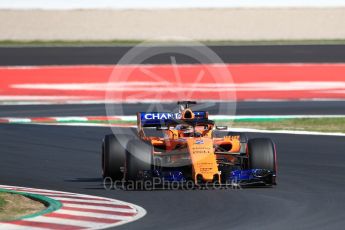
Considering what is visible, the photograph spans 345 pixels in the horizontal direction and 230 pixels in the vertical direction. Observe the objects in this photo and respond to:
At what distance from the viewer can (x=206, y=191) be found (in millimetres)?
14680

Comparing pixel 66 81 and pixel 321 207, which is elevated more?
pixel 66 81

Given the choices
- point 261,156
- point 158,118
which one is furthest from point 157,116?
point 261,156

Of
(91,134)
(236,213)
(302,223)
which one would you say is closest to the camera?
(302,223)

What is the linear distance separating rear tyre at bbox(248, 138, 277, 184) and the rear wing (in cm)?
102

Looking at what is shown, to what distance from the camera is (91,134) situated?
22.9 metres

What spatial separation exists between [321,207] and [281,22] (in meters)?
38.1

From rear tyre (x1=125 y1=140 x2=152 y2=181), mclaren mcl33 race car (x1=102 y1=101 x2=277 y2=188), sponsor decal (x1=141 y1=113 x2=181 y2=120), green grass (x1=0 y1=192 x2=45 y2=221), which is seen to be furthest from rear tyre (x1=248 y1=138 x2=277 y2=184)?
green grass (x1=0 y1=192 x2=45 y2=221)

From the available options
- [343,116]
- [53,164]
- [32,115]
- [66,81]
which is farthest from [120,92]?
[53,164]

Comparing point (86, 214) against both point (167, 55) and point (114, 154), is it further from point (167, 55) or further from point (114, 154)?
point (167, 55)

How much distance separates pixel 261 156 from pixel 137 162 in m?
1.77

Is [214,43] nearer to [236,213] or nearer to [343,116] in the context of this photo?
[343,116]

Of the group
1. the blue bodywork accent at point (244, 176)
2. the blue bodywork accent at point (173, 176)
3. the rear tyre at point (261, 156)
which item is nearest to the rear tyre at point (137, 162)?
the blue bodywork accent at point (173, 176)

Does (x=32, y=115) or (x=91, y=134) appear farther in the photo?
(x=32, y=115)

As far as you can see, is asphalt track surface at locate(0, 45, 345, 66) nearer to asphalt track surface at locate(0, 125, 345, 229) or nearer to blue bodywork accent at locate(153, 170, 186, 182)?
asphalt track surface at locate(0, 125, 345, 229)
